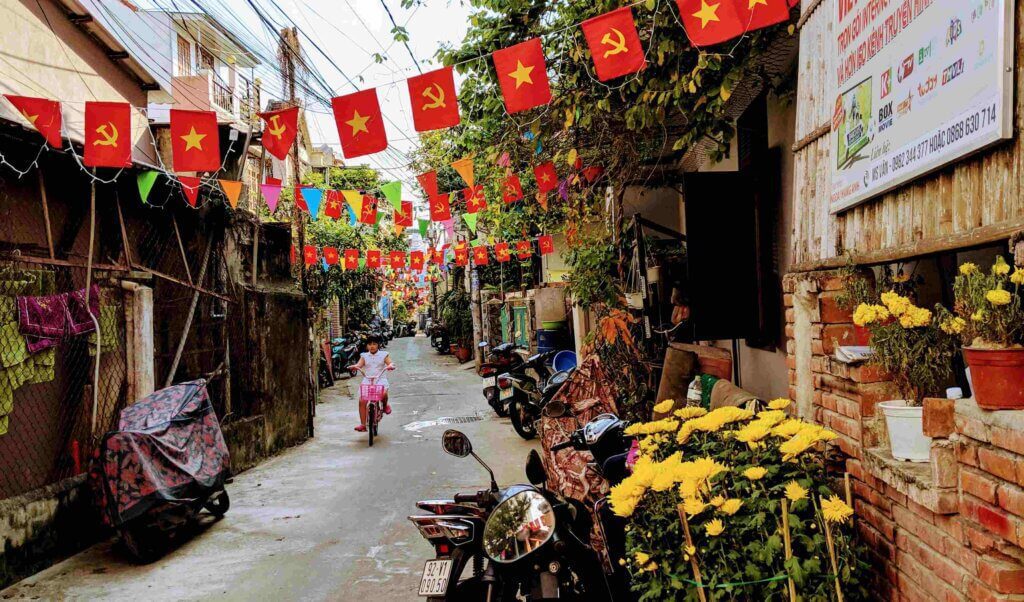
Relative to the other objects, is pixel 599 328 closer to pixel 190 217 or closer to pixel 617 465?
pixel 617 465

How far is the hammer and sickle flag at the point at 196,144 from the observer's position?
644 centimetres

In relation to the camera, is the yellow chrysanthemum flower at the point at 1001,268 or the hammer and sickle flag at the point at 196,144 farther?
the hammer and sickle flag at the point at 196,144

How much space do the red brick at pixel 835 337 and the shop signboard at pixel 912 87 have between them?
1.77ft

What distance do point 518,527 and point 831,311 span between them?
174cm

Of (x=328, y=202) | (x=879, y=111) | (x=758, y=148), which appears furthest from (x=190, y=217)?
(x=879, y=111)

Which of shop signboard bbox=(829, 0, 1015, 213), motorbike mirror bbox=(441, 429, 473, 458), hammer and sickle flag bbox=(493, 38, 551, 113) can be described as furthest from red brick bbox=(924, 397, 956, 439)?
hammer and sickle flag bbox=(493, 38, 551, 113)

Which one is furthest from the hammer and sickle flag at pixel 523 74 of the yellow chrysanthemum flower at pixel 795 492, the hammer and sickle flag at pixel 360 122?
the yellow chrysanthemum flower at pixel 795 492

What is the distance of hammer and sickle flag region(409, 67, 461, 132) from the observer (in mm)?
5461

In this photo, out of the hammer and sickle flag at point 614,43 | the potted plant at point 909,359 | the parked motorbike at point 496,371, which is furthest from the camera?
the parked motorbike at point 496,371

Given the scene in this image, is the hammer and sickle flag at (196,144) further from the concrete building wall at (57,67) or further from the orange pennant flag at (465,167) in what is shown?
the orange pennant flag at (465,167)

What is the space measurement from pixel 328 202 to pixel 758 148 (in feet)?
26.3

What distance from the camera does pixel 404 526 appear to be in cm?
653

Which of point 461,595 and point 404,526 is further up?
point 461,595

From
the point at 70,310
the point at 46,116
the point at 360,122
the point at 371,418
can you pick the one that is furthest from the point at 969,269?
the point at 371,418
